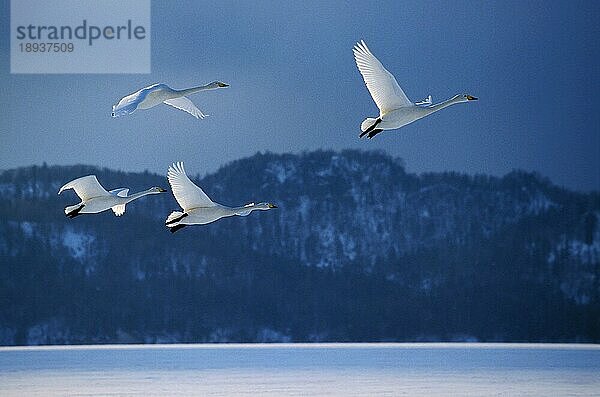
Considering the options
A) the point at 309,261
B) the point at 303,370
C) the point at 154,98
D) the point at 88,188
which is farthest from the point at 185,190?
the point at 309,261

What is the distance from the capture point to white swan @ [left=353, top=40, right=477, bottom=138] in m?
7.77

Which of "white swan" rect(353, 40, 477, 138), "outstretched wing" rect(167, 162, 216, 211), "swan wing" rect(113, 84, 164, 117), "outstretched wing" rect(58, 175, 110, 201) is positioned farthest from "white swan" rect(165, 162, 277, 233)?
"swan wing" rect(113, 84, 164, 117)

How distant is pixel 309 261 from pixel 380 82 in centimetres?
738

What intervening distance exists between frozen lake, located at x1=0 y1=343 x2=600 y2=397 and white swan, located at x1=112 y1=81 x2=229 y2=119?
2.04 metres

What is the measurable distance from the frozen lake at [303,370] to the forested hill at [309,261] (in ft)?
1.59

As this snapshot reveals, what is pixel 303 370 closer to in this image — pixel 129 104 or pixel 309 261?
pixel 129 104

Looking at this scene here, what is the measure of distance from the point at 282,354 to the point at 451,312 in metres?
2.95

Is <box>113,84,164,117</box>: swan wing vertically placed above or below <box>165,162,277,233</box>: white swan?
above

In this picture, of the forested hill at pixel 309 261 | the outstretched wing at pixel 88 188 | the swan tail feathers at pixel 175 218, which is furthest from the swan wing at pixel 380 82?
the forested hill at pixel 309 261

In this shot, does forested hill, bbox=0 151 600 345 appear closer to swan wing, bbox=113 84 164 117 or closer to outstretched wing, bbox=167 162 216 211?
outstretched wing, bbox=167 162 216 211

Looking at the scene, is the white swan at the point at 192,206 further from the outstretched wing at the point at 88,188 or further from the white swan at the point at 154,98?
the outstretched wing at the point at 88,188

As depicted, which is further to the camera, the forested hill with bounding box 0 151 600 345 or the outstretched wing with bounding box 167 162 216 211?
the forested hill with bounding box 0 151 600 345

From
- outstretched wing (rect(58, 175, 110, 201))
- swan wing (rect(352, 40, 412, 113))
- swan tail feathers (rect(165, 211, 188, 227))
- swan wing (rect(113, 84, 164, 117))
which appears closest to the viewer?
swan wing (rect(113, 84, 164, 117))

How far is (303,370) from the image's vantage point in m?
A: 10.6
